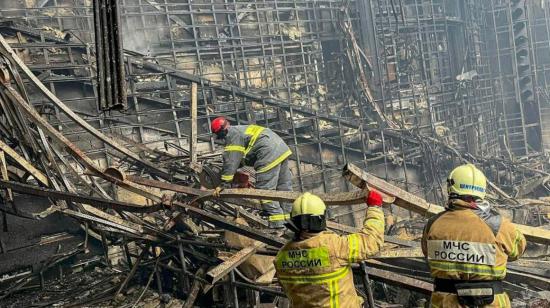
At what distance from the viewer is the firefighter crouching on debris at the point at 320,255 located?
3.26m

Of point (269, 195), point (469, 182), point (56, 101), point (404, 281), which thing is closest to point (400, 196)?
point (469, 182)

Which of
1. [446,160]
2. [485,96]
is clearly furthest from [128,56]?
[485,96]

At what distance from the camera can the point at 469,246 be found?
296cm

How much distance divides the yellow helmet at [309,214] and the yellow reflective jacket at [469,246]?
2.55 feet

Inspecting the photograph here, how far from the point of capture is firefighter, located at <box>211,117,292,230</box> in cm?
636

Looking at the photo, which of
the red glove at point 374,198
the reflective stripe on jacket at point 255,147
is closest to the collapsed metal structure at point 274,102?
the red glove at point 374,198

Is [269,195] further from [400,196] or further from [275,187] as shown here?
[275,187]

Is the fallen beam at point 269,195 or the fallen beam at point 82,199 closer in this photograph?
the fallen beam at point 269,195

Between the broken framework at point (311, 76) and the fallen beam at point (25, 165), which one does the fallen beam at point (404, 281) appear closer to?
the fallen beam at point (25, 165)

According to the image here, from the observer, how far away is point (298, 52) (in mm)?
15039

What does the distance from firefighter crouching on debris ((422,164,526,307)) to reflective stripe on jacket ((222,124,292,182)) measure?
3.68 metres

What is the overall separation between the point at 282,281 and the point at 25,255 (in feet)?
19.5

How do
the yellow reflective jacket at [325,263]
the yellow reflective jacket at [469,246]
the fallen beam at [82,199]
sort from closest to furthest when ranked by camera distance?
the yellow reflective jacket at [469,246] → the yellow reflective jacket at [325,263] → the fallen beam at [82,199]

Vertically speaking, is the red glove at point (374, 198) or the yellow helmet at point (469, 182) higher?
the yellow helmet at point (469, 182)
